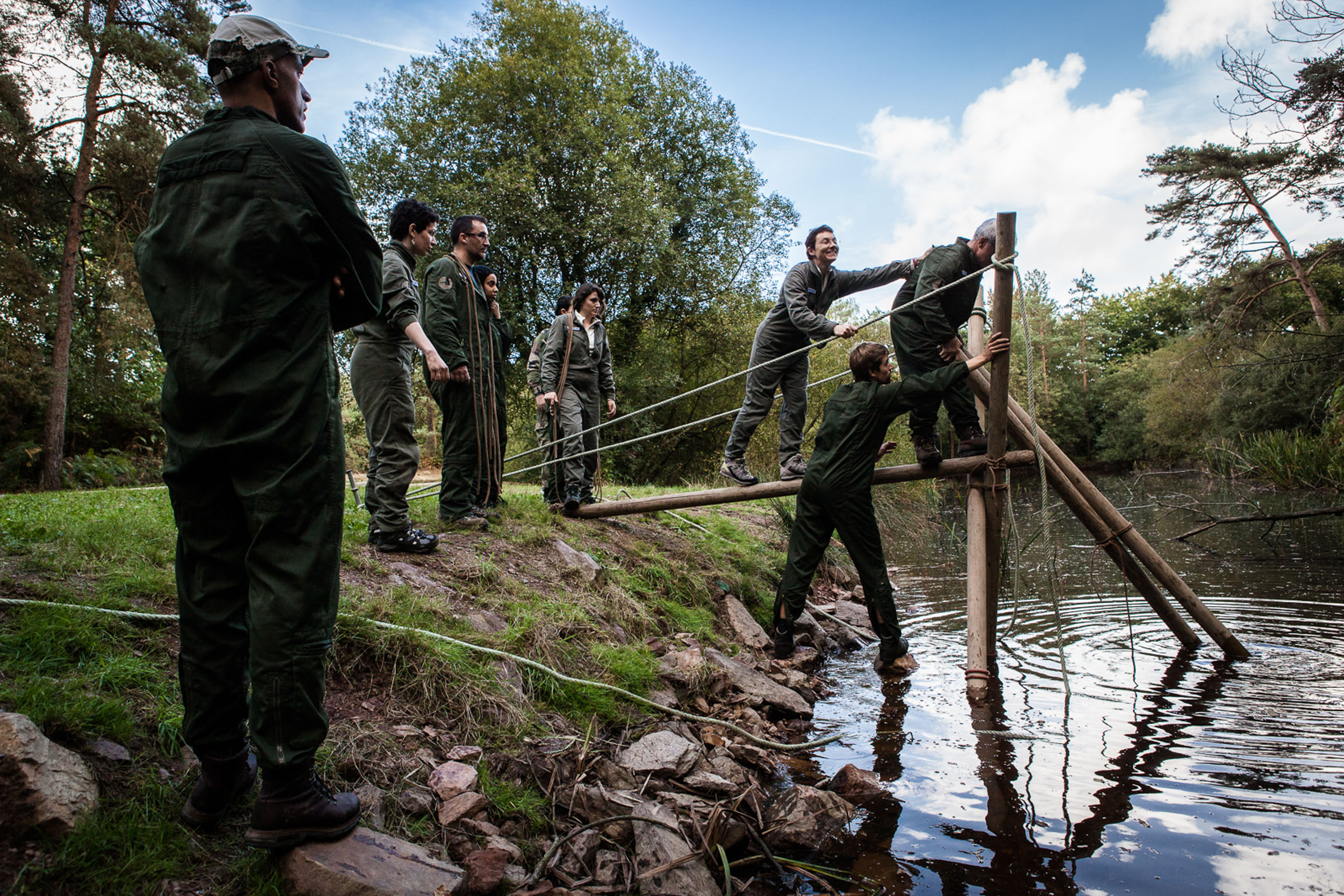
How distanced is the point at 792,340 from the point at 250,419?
477 centimetres

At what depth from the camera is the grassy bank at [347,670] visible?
6.30 ft

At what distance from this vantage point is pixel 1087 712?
449 centimetres

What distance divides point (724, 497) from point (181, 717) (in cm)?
419

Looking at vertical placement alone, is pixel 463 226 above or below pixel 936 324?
above

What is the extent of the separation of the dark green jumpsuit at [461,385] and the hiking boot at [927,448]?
3.10 m

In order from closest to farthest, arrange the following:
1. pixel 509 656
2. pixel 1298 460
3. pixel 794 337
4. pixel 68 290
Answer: pixel 509 656
pixel 794 337
pixel 68 290
pixel 1298 460

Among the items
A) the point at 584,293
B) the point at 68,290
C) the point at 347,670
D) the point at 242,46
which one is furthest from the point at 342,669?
the point at 68,290

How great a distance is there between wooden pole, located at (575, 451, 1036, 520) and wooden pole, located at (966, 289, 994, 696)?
0.59ft

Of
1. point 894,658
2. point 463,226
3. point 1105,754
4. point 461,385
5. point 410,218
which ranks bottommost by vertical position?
point 1105,754

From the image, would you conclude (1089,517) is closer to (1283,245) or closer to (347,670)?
(347,670)

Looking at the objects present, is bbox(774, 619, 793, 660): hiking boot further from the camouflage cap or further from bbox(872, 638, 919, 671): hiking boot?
the camouflage cap

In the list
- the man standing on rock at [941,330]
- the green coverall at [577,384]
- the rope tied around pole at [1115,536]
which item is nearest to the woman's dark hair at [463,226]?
the green coverall at [577,384]

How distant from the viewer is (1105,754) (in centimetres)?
385

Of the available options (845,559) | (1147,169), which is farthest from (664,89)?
(845,559)
